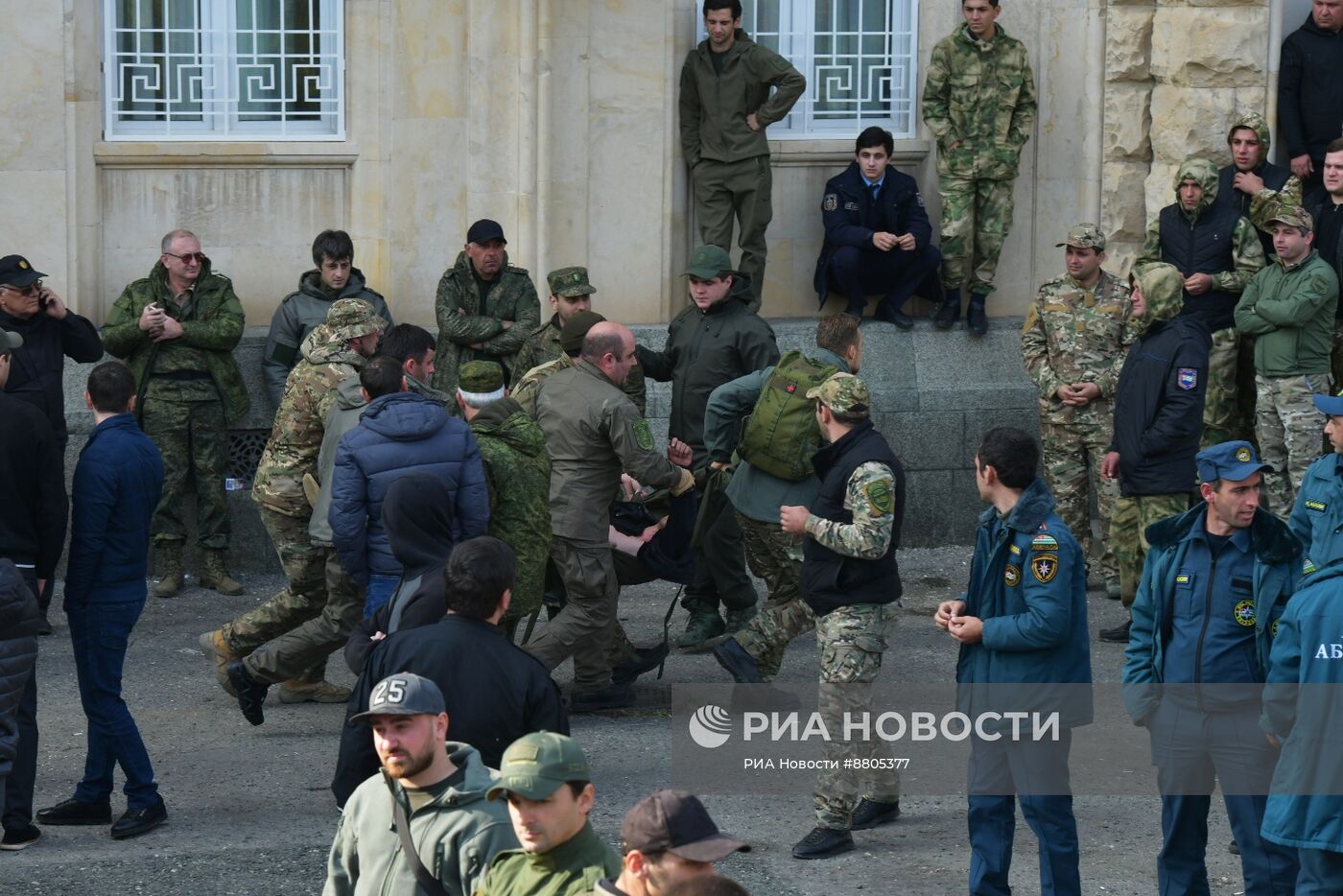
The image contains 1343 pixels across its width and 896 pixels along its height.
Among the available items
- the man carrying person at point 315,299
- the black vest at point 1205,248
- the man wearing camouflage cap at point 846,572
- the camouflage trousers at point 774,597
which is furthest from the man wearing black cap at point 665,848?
the black vest at point 1205,248

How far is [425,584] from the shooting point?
691 cm

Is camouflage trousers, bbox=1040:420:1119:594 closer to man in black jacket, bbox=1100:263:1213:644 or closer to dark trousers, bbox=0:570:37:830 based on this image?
man in black jacket, bbox=1100:263:1213:644

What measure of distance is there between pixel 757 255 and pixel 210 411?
3.56 m

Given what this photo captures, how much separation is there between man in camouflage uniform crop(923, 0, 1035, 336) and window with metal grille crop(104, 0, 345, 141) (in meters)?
3.79

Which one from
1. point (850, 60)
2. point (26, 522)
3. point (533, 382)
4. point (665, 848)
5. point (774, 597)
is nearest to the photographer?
point (665, 848)

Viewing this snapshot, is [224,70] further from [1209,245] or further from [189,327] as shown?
[1209,245]

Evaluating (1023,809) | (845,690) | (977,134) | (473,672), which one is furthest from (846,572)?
(977,134)

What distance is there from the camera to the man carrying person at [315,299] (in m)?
11.8

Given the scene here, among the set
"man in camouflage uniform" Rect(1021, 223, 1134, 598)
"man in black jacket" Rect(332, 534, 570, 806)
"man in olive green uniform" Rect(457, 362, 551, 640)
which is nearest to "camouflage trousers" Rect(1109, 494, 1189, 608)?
"man in camouflage uniform" Rect(1021, 223, 1134, 598)

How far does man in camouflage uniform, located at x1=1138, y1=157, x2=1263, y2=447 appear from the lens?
1209 cm

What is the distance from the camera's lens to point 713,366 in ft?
35.9

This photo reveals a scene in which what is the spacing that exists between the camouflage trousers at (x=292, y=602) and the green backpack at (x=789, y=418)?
2.03m

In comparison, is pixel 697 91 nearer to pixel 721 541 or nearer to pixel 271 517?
pixel 721 541

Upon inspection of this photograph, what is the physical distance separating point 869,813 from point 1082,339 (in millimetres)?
4553
